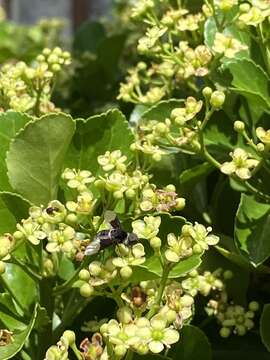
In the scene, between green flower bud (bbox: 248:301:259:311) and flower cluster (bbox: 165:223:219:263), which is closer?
flower cluster (bbox: 165:223:219:263)

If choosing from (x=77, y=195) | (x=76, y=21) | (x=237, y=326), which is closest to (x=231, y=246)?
(x=237, y=326)

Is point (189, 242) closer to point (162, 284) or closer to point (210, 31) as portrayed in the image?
point (162, 284)

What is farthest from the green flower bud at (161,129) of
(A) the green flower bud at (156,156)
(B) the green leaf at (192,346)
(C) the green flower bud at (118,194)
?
(B) the green leaf at (192,346)

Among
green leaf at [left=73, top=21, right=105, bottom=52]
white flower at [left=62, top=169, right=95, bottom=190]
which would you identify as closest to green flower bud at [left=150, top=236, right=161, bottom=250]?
white flower at [left=62, top=169, right=95, bottom=190]

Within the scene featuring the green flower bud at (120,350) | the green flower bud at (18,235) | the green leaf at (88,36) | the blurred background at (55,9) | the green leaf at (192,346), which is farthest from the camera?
the blurred background at (55,9)

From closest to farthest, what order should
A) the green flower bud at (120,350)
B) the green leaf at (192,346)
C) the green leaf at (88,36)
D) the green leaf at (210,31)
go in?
the green flower bud at (120,350) → the green leaf at (192,346) → the green leaf at (210,31) → the green leaf at (88,36)

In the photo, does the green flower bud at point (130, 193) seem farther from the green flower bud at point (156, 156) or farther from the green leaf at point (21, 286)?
the green leaf at point (21, 286)

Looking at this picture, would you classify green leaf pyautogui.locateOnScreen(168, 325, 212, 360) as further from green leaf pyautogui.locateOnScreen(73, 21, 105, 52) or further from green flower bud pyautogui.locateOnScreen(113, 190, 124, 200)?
green leaf pyautogui.locateOnScreen(73, 21, 105, 52)
